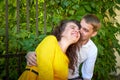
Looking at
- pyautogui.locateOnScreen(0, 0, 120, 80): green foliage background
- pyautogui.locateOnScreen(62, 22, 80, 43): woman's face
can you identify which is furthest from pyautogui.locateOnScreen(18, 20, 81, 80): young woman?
pyautogui.locateOnScreen(0, 0, 120, 80): green foliage background

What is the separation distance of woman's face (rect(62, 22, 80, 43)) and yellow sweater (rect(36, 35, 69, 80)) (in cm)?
12

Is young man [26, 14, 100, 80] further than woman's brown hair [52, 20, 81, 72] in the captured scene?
Yes

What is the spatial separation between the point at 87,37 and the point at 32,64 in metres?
0.78

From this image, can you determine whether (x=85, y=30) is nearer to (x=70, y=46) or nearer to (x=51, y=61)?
(x=70, y=46)

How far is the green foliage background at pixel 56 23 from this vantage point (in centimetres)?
414

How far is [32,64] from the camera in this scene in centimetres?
330

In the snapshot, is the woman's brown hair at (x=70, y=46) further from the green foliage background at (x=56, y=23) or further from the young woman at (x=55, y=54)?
the green foliage background at (x=56, y=23)

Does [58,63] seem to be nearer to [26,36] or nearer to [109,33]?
[26,36]

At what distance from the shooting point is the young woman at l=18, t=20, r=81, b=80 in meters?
3.19

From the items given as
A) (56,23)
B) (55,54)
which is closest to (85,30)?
(55,54)

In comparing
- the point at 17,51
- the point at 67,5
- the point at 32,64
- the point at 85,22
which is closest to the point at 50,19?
the point at 67,5

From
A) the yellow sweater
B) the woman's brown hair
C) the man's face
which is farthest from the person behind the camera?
the man's face

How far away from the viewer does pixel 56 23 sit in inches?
179

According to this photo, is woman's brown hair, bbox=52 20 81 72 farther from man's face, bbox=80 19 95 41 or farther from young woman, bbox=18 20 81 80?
man's face, bbox=80 19 95 41
